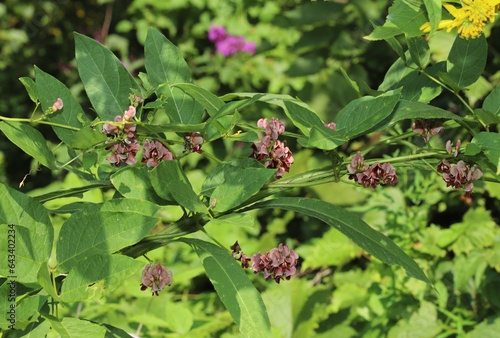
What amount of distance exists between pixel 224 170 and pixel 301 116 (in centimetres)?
12

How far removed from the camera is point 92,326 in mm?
488

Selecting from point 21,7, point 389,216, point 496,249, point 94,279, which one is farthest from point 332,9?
point 21,7

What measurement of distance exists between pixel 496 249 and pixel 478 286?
15cm

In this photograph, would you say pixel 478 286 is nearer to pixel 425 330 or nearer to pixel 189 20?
pixel 425 330

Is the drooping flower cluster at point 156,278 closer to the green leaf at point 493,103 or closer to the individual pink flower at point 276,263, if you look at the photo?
the individual pink flower at point 276,263

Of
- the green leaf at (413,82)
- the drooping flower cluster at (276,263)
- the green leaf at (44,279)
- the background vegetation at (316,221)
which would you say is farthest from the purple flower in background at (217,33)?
the green leaf at (44,279)

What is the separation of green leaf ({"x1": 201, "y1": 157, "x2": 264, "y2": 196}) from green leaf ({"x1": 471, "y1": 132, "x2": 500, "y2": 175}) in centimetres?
24

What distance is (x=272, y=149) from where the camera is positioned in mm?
586

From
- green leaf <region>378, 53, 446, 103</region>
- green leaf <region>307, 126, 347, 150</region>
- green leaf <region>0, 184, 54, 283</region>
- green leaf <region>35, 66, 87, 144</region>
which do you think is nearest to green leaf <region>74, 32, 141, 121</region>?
green leaf <region>35, 66, 87, 144</region>

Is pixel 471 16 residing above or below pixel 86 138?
above

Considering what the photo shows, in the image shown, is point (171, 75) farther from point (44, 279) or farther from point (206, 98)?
point (44, 279)

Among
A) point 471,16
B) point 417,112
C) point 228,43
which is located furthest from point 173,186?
point 228,43

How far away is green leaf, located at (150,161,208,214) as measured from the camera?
0.51m

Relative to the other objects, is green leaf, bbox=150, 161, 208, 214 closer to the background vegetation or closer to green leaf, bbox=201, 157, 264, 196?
green leaf, bbox=201, 157, 264, 196
